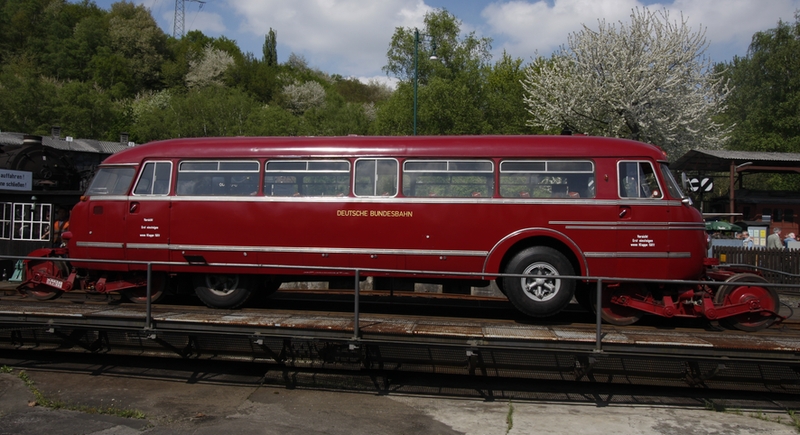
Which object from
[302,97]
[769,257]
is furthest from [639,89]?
[302,97]

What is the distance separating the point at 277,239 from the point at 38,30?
89.2 meters

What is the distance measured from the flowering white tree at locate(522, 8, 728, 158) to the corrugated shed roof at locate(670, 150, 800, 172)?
7.14 ft

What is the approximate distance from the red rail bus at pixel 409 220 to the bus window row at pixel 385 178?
23 mm

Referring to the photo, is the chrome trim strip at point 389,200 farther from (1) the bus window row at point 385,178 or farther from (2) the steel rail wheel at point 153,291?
(2) the steel rail wheel at point 153,291

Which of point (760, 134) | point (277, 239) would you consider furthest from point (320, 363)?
point (760, 134)

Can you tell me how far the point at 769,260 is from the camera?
58.3ft

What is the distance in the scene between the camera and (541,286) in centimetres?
917

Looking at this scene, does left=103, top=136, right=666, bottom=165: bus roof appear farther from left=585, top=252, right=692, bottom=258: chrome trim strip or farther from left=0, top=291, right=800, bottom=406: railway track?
left=0, top=291, right=800, bottom=406: railway track

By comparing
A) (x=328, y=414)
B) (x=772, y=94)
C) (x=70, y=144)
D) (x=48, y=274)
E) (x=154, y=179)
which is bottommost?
(x=328, y=414)

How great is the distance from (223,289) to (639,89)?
23.2 metres

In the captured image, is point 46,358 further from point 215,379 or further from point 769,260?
point 769,260

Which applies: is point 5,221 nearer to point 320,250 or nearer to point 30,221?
point 30,221

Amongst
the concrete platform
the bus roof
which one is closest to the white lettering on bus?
the bus roof

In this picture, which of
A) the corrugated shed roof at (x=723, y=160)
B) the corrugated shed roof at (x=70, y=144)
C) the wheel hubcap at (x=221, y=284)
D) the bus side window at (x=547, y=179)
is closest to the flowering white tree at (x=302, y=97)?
the corrugated shed roof at (x=70, y=144)
